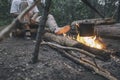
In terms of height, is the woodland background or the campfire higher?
the woodland background

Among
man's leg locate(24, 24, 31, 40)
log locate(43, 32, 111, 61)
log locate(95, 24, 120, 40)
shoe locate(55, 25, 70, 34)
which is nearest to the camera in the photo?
log locate(43, 32, 111, 61)

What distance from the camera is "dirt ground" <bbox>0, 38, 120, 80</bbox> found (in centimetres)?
583

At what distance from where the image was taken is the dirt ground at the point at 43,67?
583cm

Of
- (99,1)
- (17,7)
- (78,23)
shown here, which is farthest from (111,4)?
(17,7)

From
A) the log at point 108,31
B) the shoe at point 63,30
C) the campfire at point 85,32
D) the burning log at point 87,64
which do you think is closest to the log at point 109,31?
the log at point 108,31

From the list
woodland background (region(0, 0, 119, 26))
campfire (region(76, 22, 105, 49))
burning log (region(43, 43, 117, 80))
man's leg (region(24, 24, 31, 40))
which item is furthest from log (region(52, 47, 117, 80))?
woodland background (region(0, 0, 119, 26))

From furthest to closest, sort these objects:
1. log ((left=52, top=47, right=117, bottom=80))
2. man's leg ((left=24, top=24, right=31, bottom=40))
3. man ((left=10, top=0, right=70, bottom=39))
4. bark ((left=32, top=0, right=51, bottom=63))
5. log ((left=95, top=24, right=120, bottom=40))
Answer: man's leg ((left=24, top=24, right=31, bottom=40)) → man ((left=10, top=0, right=70, bottom=39)) → log ((left=95, top=24, right=120, bottom=40)) → bark ((left=32, top=0, right=51, bottom=63)) → log ((left=52, top=47, right=117, bottom=80))

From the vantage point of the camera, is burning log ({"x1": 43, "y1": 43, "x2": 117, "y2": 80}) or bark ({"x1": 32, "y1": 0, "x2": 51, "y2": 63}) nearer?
burning log ({"x1": 43, "y1": 43, "x2": 117, "y2": 80})

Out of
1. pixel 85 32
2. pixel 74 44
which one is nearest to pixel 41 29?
pixel 74 44

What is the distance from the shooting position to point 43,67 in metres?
6.28

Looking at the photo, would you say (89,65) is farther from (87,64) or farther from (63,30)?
(63,30)

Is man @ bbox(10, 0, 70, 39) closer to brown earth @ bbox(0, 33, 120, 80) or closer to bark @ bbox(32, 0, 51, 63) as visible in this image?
brown earth @ bbox(0, 33, 120, 80)

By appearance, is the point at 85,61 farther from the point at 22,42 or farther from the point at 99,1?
the point at 99,1

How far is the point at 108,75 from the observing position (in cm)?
576
